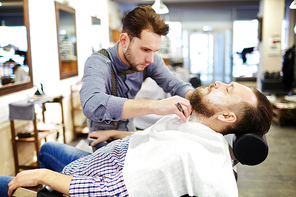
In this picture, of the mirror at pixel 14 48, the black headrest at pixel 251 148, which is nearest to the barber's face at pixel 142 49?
the black headrest at pixel 251 148

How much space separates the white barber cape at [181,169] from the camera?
42.4 inches

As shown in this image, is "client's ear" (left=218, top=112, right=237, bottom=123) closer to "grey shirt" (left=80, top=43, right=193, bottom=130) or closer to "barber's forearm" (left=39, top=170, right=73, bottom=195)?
"grey shirt" (left=80, top=43, right=193, bottom=130)

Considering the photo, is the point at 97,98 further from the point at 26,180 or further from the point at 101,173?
the point at 26,180

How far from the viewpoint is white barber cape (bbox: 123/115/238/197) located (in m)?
1.08

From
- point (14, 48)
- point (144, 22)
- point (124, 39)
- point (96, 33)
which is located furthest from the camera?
point (96, 33)

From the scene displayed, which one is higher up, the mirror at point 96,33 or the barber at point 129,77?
the mirror at point 96,33

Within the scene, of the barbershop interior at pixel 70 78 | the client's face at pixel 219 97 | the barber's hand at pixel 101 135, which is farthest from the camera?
the barbershop interior at pixel 70 78

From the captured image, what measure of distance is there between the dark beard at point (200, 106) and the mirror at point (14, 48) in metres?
2.23

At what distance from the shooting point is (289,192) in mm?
2719

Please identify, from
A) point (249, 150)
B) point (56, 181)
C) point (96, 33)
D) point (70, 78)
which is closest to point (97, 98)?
point (56, 181)

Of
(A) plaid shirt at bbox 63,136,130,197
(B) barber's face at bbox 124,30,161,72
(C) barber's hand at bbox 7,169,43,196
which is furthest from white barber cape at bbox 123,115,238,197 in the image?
(B) barber's face at bbox 124,30,161,72

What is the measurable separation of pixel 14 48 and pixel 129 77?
1816 mm

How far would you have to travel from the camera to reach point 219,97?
4.39 feet

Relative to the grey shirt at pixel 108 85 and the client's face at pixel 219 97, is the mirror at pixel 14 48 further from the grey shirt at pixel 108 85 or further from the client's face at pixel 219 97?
the client's face at pixel 219 97
